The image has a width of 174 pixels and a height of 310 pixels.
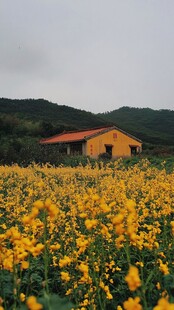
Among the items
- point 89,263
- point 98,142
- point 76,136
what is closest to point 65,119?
point 76,136

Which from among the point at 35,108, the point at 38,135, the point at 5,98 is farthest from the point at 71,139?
the point at 5,98

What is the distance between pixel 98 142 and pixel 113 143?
2.32 m

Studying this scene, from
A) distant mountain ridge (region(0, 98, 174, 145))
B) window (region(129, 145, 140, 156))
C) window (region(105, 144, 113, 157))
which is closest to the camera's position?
window (region(105, 144, 113, 157))

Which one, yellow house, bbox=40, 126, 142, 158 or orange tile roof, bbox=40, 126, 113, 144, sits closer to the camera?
yellow house, bbox=40, 126, 142, 158

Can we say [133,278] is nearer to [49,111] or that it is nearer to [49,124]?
[49,124]

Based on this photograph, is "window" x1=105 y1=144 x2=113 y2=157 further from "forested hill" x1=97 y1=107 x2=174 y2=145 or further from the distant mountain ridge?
"forested hill" x1=97 y1=107 x2=174 y2=145

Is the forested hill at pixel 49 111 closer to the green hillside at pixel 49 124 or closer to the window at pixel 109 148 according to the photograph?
the green hillside at pixel 49 124

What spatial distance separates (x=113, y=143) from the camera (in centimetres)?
3850

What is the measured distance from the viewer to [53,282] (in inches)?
163

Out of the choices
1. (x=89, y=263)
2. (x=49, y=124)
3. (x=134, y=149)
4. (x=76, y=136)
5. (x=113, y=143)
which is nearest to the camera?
(x=89, y=263)

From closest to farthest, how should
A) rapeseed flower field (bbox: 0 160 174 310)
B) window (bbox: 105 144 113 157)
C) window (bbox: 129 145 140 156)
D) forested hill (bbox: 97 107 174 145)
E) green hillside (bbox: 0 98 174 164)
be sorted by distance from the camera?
rapeseed flower field (bbox: 0 160 174 310) → green hillside (bbox: 0 98 174 164) → window (bbox: 105 144 113 157) → window (bbox: 129 145 140 156) → forested hill (bbox: 97 107 174 145)

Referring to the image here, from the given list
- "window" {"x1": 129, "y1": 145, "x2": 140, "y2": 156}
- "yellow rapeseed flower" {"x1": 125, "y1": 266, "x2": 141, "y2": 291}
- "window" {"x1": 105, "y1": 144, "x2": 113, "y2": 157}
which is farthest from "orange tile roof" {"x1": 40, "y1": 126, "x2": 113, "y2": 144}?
"yellow rapeseed flower" {"x1": 125, "y1": 266, "x2": 141, "y2": 291}

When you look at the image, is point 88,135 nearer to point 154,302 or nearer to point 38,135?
point 38,135

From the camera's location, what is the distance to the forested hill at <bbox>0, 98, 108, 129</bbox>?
73.0 metres
